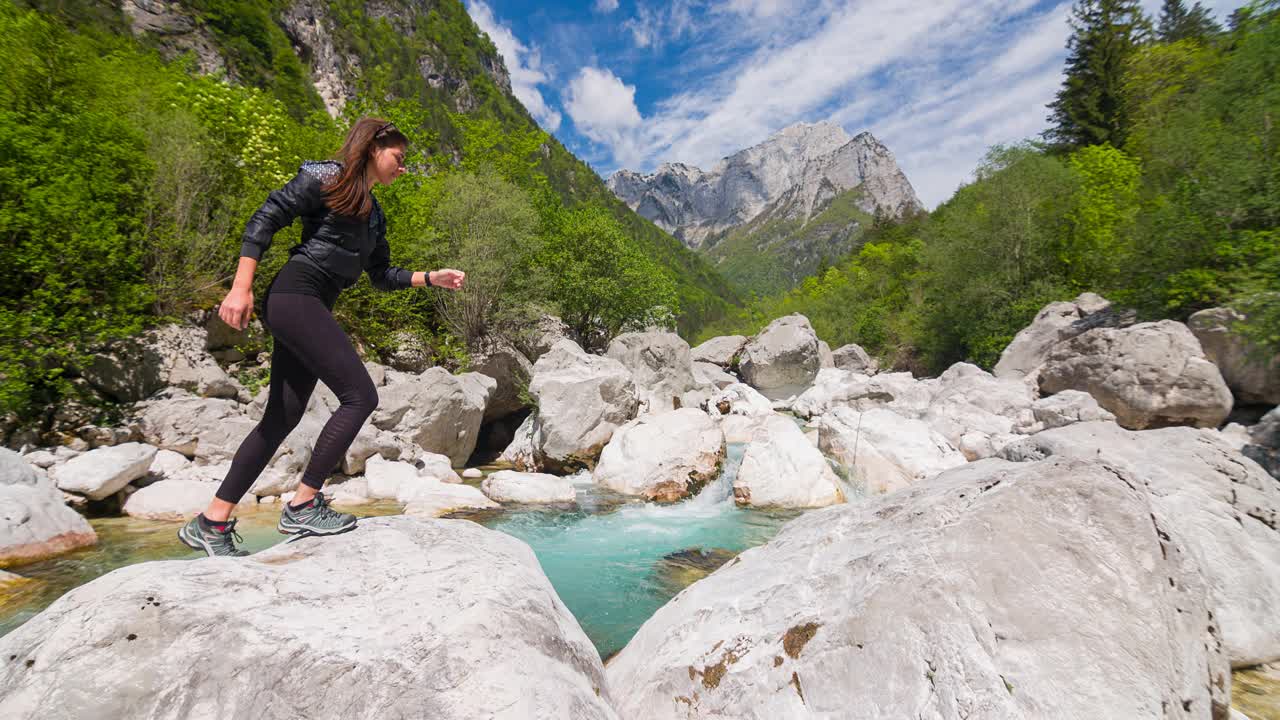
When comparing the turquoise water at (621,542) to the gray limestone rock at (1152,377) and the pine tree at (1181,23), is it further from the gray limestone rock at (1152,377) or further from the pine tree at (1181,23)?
the pine tree at (1181,23)

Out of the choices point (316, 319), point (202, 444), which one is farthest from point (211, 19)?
point (316, 319)

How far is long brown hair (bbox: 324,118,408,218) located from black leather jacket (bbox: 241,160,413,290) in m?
0.05

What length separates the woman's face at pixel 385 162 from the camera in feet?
9.25

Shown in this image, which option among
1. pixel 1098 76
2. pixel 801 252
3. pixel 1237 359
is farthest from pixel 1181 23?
pixel 801 252

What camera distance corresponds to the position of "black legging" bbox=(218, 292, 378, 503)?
260 cm

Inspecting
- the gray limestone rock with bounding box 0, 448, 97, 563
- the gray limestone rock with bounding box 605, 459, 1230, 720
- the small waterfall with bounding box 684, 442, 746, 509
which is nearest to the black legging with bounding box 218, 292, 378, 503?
the gray limestone rock with bounding box 605, 459, 1230, 720

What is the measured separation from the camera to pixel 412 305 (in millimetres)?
17375

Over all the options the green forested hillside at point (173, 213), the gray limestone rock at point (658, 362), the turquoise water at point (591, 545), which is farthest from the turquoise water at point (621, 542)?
the gray limestone rock at point (658, 362)

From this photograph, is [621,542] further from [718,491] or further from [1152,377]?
[1152,377]

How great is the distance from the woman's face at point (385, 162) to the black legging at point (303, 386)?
30.6 inches

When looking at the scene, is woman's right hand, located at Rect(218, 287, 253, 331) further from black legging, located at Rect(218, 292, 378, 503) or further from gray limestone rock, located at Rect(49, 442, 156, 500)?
gray limestone rock, located at Rect(49, 442, 156, 500)

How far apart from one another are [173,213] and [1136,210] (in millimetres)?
28944

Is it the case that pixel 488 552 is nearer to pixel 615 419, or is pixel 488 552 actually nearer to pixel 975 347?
pixel 615 419

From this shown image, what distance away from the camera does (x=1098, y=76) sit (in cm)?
3025
